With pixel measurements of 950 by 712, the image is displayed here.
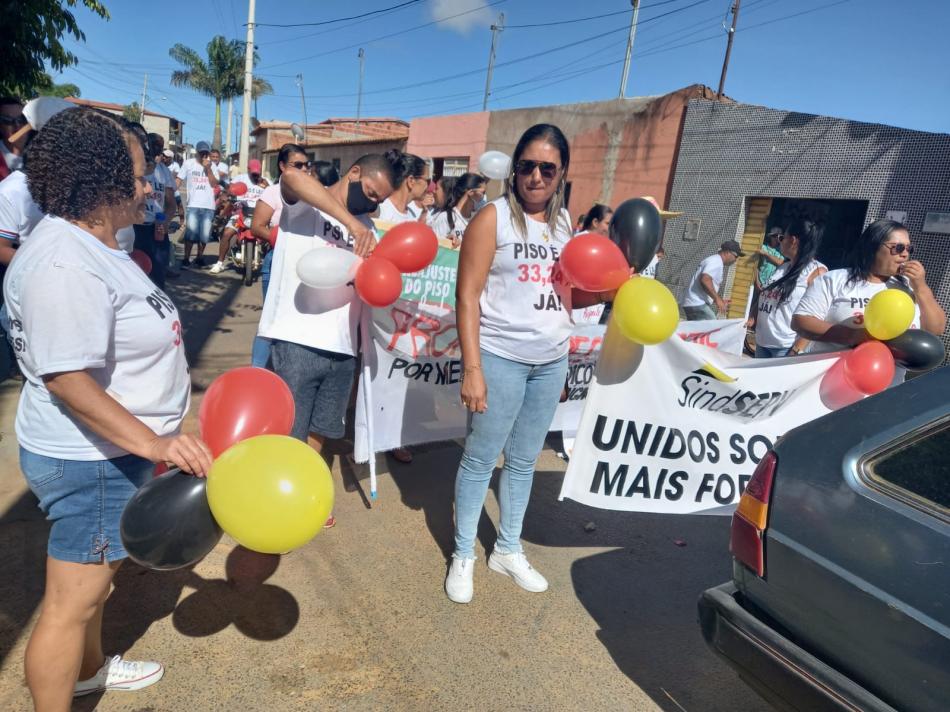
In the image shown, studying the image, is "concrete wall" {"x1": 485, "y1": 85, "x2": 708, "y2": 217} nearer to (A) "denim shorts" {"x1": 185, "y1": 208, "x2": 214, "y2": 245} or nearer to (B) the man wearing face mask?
(A) "denim shorts" {"x1": 185, "y1": 208, "x2": 214, "y2": 245}

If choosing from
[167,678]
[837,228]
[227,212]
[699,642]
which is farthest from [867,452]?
[227,212]

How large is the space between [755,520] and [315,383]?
2.01 metres

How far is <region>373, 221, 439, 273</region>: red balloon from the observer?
2.89 m

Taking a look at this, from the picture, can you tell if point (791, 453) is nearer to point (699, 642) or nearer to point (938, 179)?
point (699, 642)

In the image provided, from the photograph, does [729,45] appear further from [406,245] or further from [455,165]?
[406,245]

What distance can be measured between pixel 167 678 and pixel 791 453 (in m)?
2.24

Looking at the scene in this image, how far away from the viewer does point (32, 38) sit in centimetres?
611

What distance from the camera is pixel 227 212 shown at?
13.2 metres

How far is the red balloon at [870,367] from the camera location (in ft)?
9.72

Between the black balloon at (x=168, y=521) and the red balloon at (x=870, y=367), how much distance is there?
2.94 m

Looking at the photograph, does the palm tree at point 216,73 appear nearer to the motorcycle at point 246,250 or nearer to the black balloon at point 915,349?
the motorcycle at point 246,250

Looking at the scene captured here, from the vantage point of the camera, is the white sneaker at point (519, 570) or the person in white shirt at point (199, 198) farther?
the person in white shirt at point (199, 198)

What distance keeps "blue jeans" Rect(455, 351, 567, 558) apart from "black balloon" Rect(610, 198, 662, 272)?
2.11 ft

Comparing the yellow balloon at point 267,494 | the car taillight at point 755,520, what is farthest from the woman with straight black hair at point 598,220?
the yellow balloon at point 267,494
